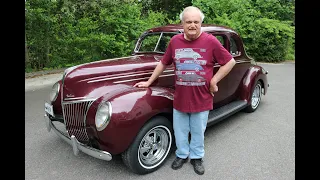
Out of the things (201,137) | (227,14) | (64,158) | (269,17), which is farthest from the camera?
(269,17)

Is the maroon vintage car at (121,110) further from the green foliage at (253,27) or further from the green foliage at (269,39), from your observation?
the green foliage at (269,39)

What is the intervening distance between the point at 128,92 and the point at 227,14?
40.4 ft

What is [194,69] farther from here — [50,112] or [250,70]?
[250,70]

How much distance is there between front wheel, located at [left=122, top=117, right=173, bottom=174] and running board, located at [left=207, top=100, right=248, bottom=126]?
0.82 m

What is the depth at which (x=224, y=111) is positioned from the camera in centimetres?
421

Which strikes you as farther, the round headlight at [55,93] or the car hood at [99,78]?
the round headlight at [55,93]

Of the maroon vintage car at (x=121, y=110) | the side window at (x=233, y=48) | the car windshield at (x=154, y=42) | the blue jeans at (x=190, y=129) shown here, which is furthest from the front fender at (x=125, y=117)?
the side window at (x=233, y=48)

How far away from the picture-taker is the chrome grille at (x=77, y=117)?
9.82 ft

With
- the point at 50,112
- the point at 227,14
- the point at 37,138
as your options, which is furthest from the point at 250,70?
the point at 227,14

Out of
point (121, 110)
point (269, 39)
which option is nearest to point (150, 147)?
point (121, 110)

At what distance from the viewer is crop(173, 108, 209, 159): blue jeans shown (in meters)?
3.06

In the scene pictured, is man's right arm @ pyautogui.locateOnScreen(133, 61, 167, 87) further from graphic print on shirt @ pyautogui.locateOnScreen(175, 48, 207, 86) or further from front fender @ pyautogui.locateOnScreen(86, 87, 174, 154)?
graphic print on shirt @ pyautogui.locateOnScreen(175, 48, 207, 86)
